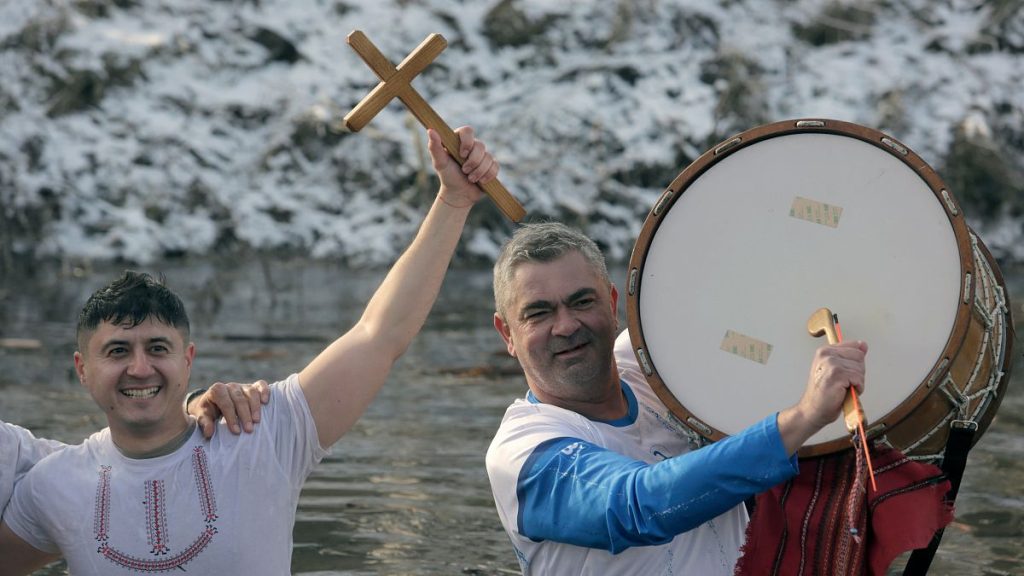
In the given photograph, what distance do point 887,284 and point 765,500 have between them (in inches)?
22.4

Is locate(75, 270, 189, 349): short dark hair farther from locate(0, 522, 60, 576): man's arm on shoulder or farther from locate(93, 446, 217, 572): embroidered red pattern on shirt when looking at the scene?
locate(0, 522, 60, 576): man's arm on shoulder

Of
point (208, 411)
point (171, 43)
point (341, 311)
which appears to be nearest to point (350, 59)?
point (171, 43)

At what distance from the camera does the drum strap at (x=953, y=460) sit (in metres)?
3.30

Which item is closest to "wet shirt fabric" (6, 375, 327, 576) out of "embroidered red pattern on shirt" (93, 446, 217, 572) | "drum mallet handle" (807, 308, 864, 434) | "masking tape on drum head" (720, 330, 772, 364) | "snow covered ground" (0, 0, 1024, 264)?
"embroidered red pattern on shirt" (93, 446, 217, 572)

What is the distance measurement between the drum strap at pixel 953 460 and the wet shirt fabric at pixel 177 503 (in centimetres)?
149

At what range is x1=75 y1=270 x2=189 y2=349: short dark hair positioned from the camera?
355 cm

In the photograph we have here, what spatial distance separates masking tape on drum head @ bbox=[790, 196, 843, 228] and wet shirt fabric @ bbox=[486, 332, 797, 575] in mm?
586

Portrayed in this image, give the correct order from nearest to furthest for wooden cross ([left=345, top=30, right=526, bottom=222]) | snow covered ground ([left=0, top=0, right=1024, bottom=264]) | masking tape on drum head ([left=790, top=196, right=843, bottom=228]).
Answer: masking tape on drum head ([left=790, top=196, right=843, bottom=228]), wooden cross ([left=345, top=30, right=526, bottom=222]), snow covered ground ([left=0, top=0, right=1024, bottom=264])

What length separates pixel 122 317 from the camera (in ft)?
11.6

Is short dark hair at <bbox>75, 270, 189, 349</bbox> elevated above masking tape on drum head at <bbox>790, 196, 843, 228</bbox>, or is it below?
below

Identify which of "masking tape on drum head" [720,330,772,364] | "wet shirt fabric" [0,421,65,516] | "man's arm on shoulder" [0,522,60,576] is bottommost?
"man's arm on shoulder" [0,522,60,576]

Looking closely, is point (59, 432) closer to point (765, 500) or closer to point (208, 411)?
point (208, 411)

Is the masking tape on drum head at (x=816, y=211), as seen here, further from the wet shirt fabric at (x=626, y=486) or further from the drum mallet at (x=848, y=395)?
the wet shirt fabric at (x=626, y=486)

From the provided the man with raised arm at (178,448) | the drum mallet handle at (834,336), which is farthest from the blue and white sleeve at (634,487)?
the man with raised arm at (178,448)
